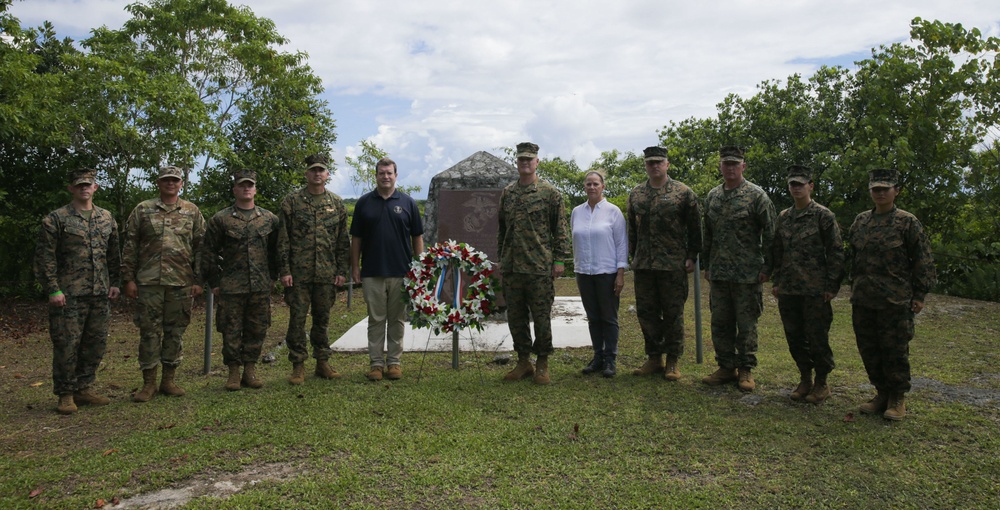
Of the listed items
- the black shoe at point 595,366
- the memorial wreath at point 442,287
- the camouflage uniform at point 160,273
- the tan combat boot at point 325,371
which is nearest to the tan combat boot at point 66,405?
the camouflage uniform at point 160,273

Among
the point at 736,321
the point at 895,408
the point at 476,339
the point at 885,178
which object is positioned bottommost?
the point at 895,408

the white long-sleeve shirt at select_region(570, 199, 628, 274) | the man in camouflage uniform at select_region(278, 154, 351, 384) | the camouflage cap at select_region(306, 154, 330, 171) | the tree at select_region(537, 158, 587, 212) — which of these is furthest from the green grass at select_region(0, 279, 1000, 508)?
the tree at select_region(537, 158, 587, 212)

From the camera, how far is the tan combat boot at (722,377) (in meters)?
5.33

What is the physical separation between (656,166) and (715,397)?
186cm

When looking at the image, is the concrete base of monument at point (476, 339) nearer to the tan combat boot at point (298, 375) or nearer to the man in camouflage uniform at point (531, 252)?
the man in camouflage uniform at point (531, 252)

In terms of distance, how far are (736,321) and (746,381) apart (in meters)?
0.46

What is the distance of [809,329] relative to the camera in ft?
15.4

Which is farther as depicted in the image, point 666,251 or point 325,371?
point 325,371

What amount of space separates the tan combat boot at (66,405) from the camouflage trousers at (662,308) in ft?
13.8

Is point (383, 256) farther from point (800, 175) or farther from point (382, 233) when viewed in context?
point (800, 175)

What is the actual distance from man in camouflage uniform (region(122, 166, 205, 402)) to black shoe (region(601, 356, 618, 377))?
10.9ft

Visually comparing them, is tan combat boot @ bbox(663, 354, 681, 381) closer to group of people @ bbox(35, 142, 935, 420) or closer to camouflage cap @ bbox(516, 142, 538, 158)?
group of people @ bbox(35, 142, 935, 420)

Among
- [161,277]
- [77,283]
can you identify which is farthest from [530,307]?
[77,283]

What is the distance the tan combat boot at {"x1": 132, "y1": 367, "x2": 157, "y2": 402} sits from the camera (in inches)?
198
